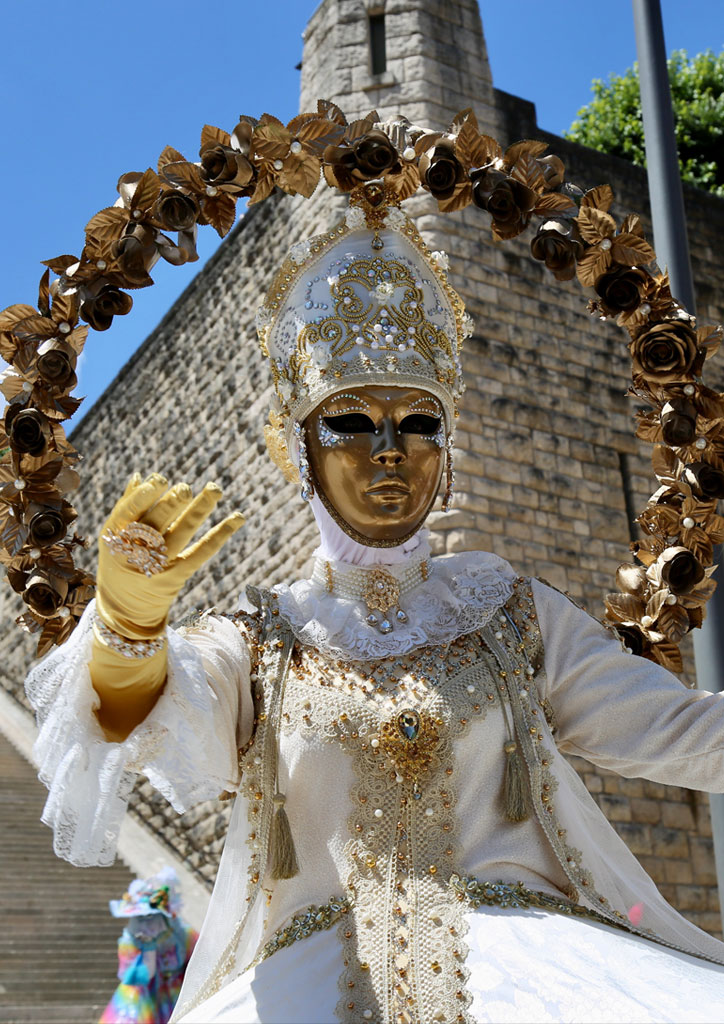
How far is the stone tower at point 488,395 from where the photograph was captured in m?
9.61

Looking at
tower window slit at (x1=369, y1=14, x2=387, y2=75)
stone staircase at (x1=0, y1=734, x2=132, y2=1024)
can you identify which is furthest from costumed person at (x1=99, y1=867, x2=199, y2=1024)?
tower window slit at (x1=369, y1=14, x2=387, y2=75)

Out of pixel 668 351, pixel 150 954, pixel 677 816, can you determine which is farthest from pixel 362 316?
pixel 677 816

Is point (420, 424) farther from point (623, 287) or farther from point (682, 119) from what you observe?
point (682, 119)

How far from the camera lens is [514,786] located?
2660 mm

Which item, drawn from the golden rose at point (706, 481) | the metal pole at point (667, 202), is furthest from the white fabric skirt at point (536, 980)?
the metal pole at point (667, 202)

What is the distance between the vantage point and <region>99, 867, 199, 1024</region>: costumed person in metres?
7.42

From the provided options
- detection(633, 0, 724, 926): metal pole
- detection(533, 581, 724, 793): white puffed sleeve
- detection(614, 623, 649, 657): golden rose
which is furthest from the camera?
detection(633, 0, 724, 926): metal pole

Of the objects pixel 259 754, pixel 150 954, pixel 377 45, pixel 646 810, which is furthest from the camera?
pixel 377 45

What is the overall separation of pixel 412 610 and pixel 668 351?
0.94 m

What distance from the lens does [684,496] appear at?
3211 millimetres

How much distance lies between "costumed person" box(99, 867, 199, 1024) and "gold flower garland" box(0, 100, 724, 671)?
17.1ft

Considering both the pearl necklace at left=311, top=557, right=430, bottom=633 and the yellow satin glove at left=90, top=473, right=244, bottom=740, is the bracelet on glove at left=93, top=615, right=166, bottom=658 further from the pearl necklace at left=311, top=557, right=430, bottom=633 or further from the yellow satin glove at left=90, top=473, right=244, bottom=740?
the pearl necklace at left=311, top=557, right=430, bottom=633

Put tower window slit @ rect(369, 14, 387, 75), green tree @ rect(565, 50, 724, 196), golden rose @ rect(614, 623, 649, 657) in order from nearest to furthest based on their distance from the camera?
1. golden rose @ rect(614, 623, 649, 657)
2. tower window slit @ rect(369, 14, 387, 75)
3. green tree @ rect(565, 50, 724, 196)

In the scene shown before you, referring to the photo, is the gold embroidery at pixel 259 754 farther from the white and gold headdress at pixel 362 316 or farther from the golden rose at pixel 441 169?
the golden rose at pixel 441 169
